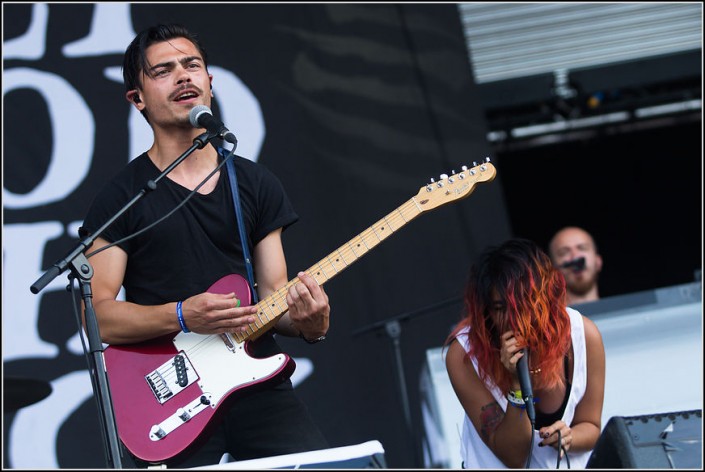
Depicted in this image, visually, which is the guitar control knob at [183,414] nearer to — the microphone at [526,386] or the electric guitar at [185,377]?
the electric guitar at [185,377]

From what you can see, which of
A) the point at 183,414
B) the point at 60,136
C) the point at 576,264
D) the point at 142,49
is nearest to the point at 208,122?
the point at 142,49

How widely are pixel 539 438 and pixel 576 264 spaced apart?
3.14 metres

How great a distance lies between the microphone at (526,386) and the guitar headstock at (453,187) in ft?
2.01

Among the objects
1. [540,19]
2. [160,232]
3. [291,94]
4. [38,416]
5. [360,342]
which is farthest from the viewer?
[540,19]

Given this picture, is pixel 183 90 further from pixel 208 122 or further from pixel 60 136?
pixel 60 136

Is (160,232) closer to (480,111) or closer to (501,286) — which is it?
(501,286)

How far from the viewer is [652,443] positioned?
2.19 metres

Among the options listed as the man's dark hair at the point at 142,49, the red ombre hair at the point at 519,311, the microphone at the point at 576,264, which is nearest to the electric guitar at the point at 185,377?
the red ombre hair at the point at 519,311

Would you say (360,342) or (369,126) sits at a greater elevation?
(369,126)

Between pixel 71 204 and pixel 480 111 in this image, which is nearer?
pixel 71 204

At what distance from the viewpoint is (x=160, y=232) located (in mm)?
2906

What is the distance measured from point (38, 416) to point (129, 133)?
1513mm

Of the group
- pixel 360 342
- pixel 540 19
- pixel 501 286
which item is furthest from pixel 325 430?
pixel 540 19

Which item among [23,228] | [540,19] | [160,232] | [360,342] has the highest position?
[540,19]
